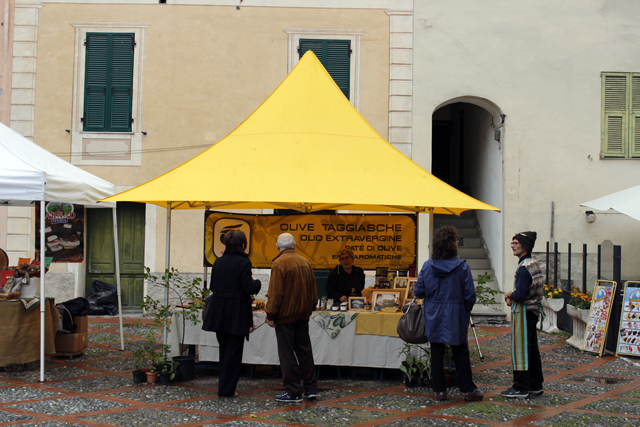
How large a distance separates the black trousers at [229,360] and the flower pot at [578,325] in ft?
15.7

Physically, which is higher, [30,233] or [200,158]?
[200,158]

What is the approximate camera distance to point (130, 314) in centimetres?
1053

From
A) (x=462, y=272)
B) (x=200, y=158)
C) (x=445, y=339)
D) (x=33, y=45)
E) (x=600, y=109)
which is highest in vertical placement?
(x=33, y=45)

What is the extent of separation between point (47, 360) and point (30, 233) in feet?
13.6

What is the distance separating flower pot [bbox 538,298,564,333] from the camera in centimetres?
A: 906

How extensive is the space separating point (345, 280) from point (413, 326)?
1.78 meters

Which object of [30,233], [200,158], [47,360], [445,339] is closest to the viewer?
[445,339]

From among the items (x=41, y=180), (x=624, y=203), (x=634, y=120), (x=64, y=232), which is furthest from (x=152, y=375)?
(x=634, y=120)

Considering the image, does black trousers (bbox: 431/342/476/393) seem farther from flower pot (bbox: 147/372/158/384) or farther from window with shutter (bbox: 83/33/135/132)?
window with shutter (bbox: 83/33/135/132)

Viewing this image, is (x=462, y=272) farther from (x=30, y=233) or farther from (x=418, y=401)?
(x=30, y=233)

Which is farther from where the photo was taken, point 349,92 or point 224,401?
point 349,92

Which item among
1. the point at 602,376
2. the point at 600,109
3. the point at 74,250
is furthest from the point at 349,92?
the point at 602,376

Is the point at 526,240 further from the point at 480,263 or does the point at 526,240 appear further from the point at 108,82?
the point at 108,82

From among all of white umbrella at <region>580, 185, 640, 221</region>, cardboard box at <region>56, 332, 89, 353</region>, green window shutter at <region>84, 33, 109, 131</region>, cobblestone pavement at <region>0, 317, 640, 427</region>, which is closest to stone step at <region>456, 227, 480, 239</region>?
white umbrella at <region>580, 185, 640, 221</region>
